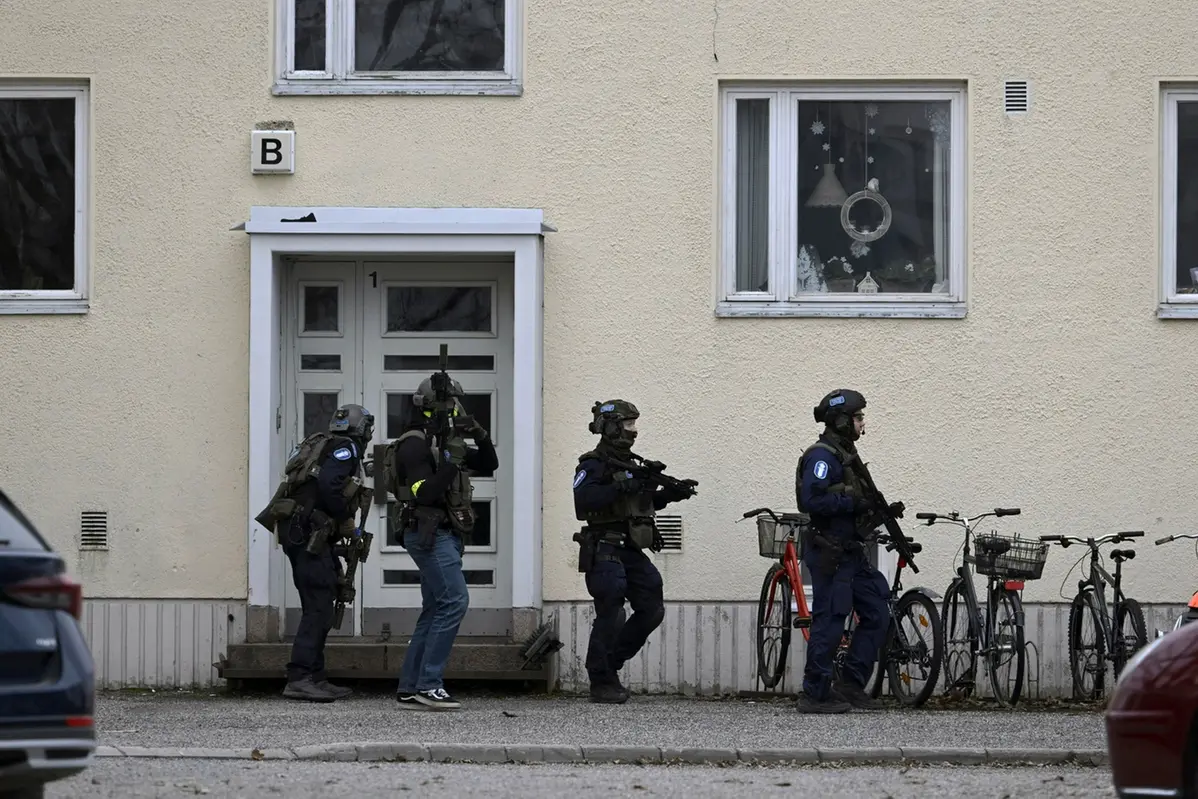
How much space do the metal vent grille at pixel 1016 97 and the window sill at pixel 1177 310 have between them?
1660 mm

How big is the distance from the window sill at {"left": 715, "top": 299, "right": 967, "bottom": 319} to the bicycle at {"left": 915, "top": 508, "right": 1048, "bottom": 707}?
1507mm

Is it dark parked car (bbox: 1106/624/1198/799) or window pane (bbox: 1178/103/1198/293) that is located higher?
window pane (bbox: 1178/103/1198/293)

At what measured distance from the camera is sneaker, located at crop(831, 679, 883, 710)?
491 inches

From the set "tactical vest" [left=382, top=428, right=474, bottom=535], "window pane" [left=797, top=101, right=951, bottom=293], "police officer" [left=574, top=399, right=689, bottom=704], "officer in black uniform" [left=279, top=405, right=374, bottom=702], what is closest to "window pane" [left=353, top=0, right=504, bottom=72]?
"window pane" [left=797, top=101, right=951, bottom=293]

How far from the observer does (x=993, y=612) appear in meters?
12.7

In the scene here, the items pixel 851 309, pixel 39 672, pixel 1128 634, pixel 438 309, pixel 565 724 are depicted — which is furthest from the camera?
pixel 438 309

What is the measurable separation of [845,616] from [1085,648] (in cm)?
179

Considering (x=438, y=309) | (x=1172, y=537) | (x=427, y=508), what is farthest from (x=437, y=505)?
(x=1172, y=537)

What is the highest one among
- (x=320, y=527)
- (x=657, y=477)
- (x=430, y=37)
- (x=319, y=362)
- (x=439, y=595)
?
(x=430, y=37)

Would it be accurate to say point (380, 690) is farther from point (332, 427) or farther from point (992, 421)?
point (992, 421)

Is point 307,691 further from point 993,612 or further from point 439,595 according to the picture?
point 993,612

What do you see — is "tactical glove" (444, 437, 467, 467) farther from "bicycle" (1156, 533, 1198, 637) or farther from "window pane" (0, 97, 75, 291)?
"bicycle" (1156, 533, 1198, 637)

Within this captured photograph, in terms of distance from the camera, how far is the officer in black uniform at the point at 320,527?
12555 mm

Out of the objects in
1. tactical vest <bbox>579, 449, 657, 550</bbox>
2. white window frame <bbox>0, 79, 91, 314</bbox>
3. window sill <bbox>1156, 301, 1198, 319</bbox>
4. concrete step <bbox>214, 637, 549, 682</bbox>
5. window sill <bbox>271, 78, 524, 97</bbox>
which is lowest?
concrete step <bbox>214, 637, 549, 682</bbox>
